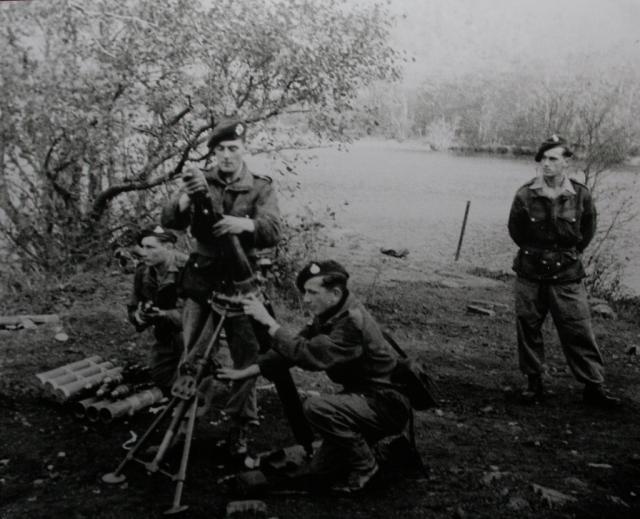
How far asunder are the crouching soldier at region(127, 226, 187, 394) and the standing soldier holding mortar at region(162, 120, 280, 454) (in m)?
0.43

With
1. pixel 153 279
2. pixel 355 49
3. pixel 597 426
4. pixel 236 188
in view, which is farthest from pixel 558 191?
pixel 355 49

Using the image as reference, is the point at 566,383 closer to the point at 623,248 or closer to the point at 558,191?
the point at 558,191

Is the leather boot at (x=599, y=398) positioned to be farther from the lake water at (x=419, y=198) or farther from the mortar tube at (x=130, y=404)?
the lake water at (x=419, y=198)

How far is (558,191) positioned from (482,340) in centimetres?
210

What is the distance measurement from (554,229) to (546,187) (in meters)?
0.26

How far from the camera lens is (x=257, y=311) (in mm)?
2703

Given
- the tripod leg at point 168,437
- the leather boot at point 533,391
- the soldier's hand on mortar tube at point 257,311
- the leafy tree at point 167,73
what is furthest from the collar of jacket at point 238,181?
the leafy tree at point 167,73

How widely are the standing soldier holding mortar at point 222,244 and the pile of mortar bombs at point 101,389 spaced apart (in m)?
0.66

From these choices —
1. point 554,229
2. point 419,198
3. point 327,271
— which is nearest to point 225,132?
point 327,271

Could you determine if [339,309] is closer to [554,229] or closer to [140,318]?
[140,318]

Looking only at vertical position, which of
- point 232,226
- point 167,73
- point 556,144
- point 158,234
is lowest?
point 158,234

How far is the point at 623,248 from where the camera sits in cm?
747

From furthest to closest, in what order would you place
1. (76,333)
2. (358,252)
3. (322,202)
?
(358,252), (322,202), (76,333)

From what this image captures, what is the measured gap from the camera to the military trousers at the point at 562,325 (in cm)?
398
